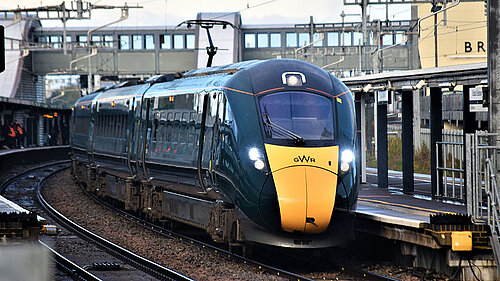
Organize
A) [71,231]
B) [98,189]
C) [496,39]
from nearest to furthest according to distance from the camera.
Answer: [496,39]
[71,231]
[98,189]

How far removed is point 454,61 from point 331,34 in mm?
12647

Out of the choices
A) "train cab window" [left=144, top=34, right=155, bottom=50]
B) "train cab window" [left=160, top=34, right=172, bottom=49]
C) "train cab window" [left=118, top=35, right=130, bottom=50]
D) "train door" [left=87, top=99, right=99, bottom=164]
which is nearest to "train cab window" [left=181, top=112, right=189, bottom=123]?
"train door" [left=87, top=99, right=99, bottom=164]

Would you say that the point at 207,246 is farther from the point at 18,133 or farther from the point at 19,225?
the point at 18,133

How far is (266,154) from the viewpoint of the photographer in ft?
40.7

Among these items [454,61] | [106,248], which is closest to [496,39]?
[106,248]

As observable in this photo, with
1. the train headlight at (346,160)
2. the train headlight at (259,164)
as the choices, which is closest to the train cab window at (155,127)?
the train headlight at (259,164)

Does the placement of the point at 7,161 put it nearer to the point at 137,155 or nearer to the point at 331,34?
the point at 137,155

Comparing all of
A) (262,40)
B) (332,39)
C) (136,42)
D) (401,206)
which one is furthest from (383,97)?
(136,42)

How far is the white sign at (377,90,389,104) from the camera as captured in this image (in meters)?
19.6

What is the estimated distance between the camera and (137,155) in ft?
62.8

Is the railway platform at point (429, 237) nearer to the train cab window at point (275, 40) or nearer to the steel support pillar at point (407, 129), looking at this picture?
the steel support pillar at point (407, 129)

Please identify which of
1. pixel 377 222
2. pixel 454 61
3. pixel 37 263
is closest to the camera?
pixel 37 263

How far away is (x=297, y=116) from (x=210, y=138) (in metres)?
2.06

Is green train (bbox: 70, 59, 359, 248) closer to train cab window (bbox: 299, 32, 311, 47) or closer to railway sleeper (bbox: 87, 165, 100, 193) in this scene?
railway sleeper (bbox: 87, 165, 100, 193)
